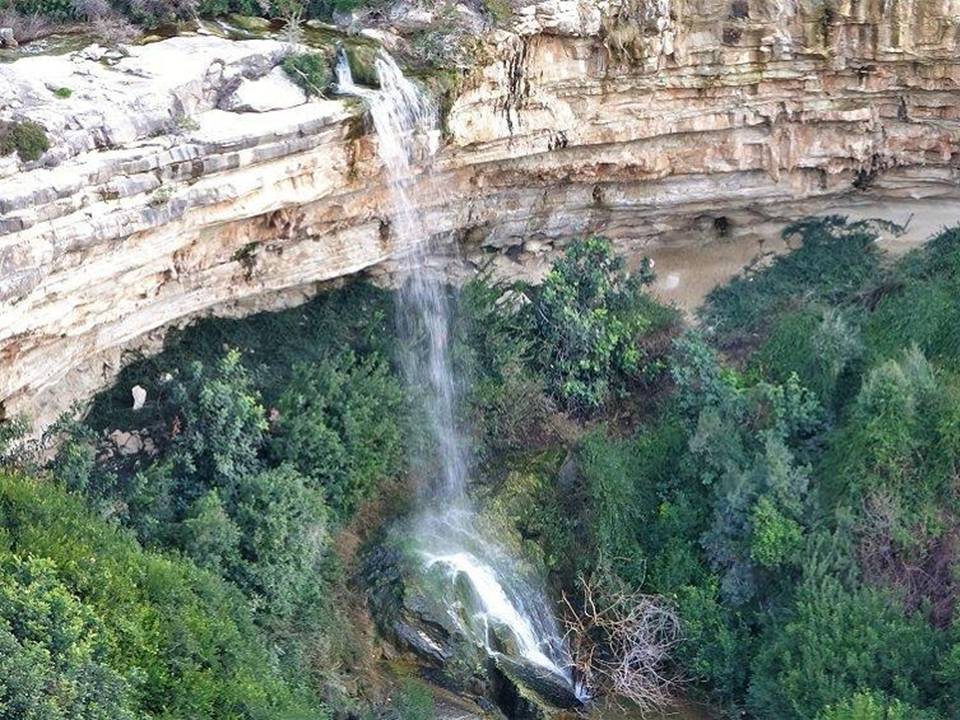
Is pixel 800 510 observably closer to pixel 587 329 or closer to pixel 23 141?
pixel 587 329

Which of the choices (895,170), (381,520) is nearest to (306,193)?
(381,520)

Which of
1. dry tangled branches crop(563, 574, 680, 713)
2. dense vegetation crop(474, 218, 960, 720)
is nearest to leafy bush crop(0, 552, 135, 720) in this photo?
dry tangled branches crop(563, 574, 680, 713)

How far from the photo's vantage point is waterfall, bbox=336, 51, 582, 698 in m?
15.9

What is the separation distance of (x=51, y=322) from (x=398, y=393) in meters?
5.74

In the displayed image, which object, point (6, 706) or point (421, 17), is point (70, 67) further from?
point (6, 706)

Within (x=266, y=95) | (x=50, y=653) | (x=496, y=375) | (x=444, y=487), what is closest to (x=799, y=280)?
(x=496, y=375)

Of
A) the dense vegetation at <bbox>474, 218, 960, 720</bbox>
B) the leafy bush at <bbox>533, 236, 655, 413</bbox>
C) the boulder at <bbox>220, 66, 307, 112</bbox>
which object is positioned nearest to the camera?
the boulder at <bbox>220, 66, 307, 112</bbox>

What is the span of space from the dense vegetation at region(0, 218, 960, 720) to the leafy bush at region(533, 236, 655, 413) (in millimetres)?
48

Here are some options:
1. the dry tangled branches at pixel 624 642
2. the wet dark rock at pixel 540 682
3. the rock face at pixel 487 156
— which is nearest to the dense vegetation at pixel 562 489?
the dry tangled branches at pixel 624 642

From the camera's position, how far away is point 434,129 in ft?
53.4

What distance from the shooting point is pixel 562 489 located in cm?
1788

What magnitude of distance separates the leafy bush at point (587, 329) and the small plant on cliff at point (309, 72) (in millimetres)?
5205

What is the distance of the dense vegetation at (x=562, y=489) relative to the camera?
42.5 feet

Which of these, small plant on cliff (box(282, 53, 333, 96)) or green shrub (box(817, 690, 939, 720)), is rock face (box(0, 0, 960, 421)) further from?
green shrub (box(817, 690, 939, 720))
